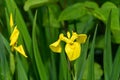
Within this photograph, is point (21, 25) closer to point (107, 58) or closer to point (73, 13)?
point (73, 13)

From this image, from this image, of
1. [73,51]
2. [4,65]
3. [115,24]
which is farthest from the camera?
[115,24]

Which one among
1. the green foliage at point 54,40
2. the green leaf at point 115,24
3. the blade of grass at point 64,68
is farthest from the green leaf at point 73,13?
the blade of grass at point 64,68

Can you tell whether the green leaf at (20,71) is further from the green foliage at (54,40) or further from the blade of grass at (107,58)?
the blade of grass at (107,58)

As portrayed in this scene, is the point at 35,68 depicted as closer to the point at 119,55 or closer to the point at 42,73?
the point at 42,73

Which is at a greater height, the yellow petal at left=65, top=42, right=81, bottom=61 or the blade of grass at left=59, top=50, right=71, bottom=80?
the yellow petal at left=65, top=42, right=81, bottom=61

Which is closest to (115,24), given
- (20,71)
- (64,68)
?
(64,68)

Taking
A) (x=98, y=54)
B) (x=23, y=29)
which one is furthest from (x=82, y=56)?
(x=98, y=54)

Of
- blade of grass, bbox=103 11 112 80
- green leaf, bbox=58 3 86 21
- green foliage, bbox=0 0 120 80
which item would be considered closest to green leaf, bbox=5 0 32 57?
green foliage, bbox=0 0 120 80

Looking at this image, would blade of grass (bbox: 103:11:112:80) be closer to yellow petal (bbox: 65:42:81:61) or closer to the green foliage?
the green foliage
